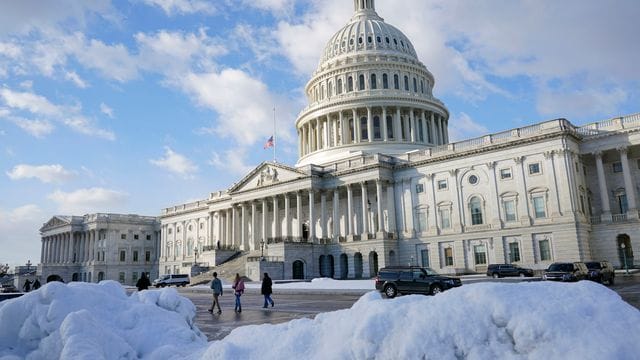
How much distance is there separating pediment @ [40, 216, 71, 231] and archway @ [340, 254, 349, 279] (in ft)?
257

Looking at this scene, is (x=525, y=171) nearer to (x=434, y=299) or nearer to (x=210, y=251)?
(x=210, y=251)

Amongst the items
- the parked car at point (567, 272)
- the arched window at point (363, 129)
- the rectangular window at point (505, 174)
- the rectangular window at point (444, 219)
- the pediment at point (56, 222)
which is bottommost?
the parked car at point (567, 272)

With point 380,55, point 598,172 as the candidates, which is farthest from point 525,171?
point 380,55

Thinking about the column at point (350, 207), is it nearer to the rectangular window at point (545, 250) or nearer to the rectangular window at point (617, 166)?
the rectangular window at point (545, 250)

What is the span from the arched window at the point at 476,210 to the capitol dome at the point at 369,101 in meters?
20.9

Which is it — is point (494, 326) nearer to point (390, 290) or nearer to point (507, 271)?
point (390, 290)

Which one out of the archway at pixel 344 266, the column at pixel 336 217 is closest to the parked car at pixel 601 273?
the archway at pixel 344 266

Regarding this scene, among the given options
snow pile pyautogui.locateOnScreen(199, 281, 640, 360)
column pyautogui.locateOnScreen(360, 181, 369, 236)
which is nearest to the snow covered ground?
snow pile pyautogui.locateOnScreen(199, 281, 640, 360)

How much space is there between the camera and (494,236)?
55031 mm

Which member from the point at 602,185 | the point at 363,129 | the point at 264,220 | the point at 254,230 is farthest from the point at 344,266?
the point at 602,185

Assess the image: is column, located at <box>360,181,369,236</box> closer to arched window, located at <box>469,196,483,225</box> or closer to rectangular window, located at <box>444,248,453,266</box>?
rectangular window, located at <box>444,248,453,266</box>

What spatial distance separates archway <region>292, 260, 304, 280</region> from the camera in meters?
64.1

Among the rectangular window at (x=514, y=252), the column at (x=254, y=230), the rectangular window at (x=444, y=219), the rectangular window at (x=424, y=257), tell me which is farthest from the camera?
the column at (x=254, y=230)

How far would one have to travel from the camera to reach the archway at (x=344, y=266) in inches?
2537
